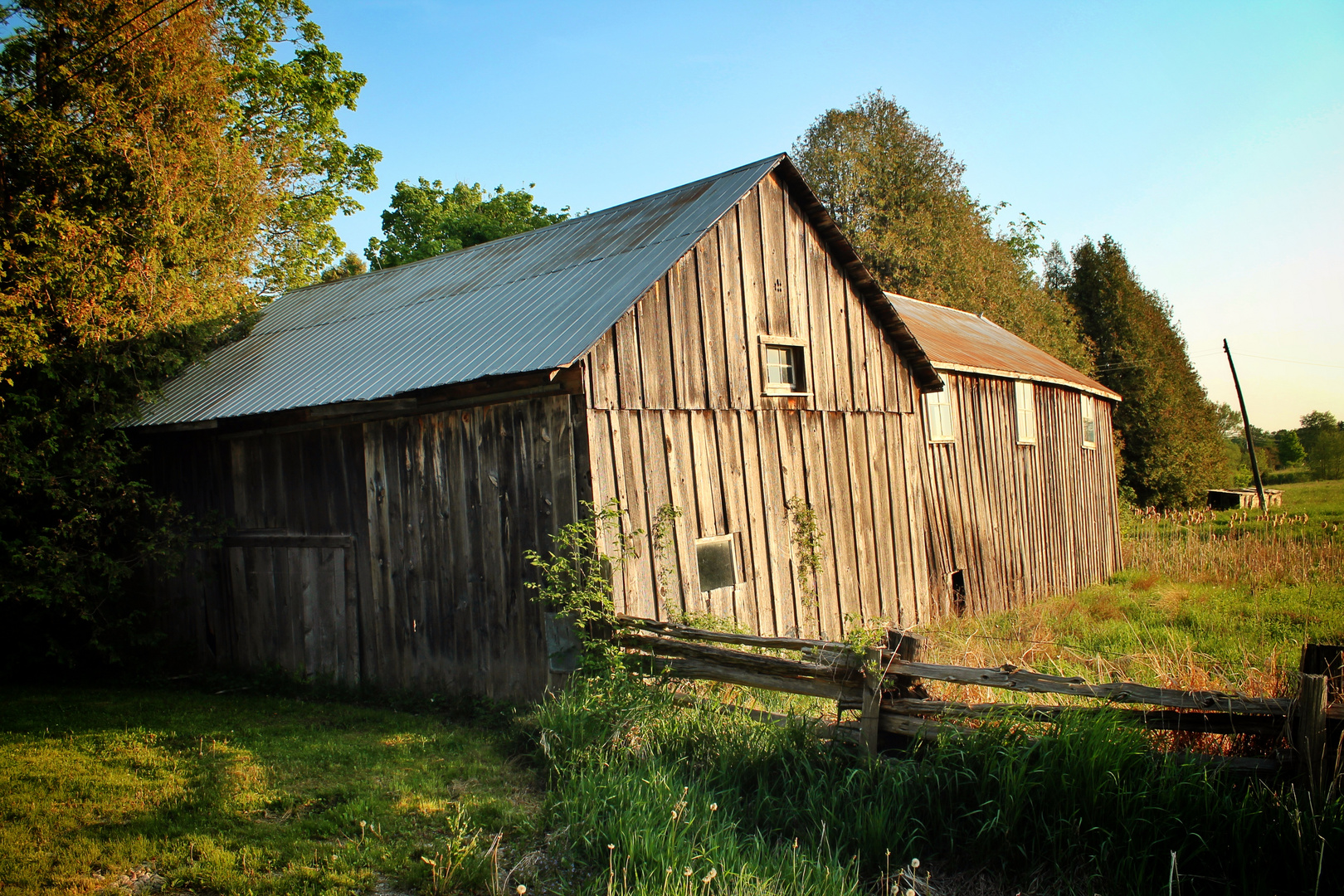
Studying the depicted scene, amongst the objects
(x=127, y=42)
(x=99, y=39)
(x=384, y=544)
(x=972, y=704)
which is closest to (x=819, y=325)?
(x=384, y=544)

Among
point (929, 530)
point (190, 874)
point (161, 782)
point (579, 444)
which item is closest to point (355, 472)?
point (579, 444)

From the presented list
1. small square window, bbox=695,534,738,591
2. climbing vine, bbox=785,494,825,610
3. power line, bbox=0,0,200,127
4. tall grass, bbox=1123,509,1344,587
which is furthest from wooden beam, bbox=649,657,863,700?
tall grass, bbox=1123,509,1344,587

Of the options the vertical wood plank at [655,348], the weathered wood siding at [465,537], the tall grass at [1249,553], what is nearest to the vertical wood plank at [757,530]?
the vertical wood plank at [655,348]

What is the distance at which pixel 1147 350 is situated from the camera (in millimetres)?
33969

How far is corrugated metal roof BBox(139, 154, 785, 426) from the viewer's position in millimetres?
8469

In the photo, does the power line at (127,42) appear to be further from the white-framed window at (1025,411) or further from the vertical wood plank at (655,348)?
the white-framed window at (1025,411)

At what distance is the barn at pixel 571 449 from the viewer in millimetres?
8188

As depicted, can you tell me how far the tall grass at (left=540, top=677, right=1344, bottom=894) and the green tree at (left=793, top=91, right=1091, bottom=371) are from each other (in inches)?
1166

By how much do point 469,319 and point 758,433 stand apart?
147 inches

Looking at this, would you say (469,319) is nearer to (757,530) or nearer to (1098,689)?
(757,530)

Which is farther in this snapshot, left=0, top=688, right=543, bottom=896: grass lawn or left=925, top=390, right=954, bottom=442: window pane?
left=925, top=390, right=954, bottom=442: window pane

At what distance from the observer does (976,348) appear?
1675cm

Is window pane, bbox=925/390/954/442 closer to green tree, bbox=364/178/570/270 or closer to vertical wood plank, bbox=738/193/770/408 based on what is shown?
vertical wood plank, bbox=738/193/770/408

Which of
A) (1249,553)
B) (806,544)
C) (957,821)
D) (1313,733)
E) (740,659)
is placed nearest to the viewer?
(1313,733)
